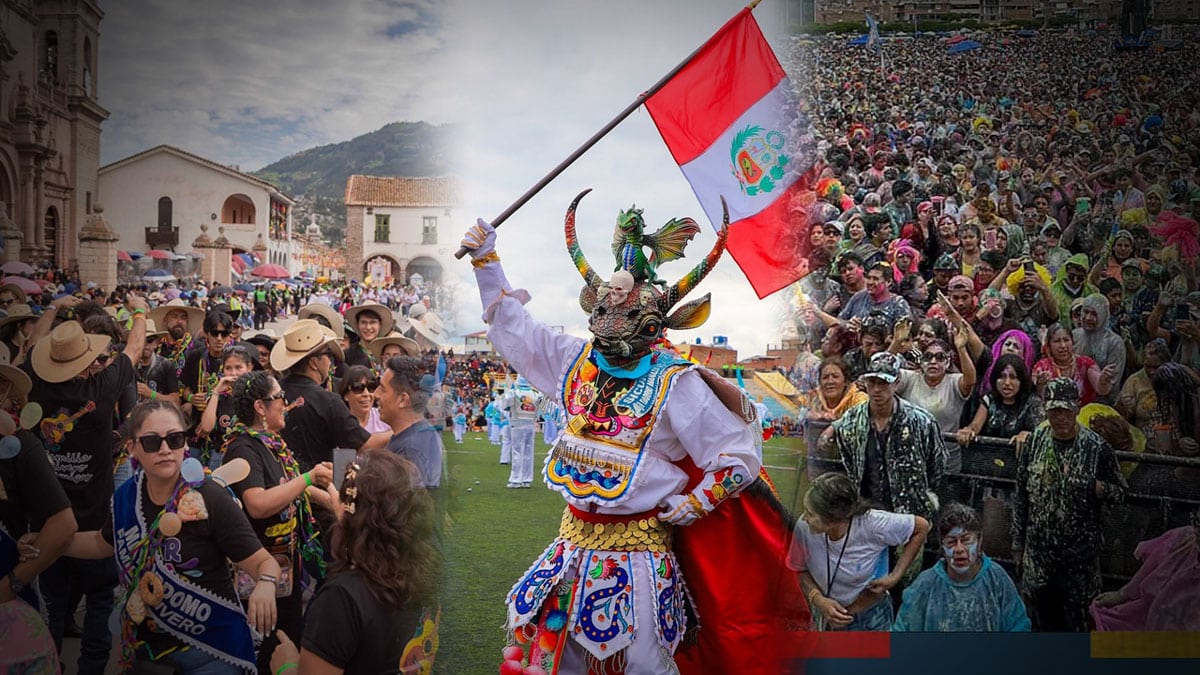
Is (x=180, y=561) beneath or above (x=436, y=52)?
beneath

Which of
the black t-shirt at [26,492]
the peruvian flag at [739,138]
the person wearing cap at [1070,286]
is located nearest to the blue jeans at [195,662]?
the black t-shirt at [26,492]

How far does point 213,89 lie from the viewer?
15.1 ft

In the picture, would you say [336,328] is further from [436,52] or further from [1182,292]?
[1182,292]

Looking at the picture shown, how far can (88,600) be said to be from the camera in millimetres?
4188

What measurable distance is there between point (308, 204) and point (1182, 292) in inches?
169

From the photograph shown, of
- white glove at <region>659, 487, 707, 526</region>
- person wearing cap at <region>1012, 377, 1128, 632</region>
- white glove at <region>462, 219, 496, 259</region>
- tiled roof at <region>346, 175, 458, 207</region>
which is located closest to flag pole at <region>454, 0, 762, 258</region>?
white glove at <region>462, 219, 496, 259</region>

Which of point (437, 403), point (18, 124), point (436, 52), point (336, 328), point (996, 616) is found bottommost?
point (996, 616)

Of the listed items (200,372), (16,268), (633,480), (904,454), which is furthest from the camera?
(904,454)

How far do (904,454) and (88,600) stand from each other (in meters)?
3.48

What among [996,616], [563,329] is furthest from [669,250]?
[996,616]

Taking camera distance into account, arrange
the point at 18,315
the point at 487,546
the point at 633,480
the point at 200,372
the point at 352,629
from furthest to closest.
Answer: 1. the point at 487,546
2. the point at 200,372
3. the point at 18,315
4. the point at 633,480
5. the point at 352,629

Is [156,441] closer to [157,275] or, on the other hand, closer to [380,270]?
[157,275]

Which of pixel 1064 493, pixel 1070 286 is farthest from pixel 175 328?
pixel 1070 286

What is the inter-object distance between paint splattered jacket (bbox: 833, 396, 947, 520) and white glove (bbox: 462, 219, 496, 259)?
1.97 meters
